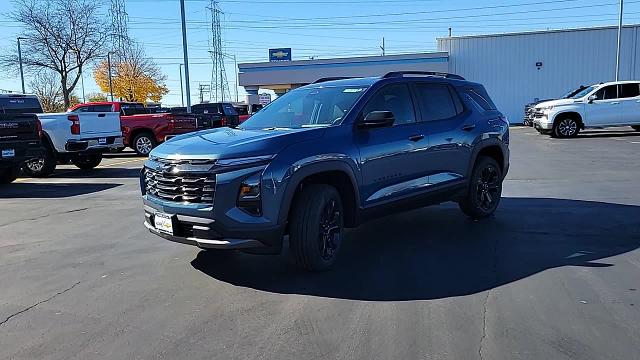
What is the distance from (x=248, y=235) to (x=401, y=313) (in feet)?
4.69

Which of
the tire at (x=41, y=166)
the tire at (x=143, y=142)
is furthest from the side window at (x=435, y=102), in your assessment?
the tire at (x=143, y=142)

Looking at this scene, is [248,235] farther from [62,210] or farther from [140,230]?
[62,210]

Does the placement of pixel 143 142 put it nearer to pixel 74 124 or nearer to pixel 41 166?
pixel 74 124

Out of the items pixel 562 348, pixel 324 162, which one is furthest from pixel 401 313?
pixel 324 162

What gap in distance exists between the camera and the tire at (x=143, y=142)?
65.0ft

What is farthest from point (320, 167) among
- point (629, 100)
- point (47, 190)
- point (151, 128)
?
point (629, 100)

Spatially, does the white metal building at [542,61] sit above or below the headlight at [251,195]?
above

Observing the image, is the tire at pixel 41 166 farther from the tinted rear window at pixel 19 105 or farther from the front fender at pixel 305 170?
the front fender at pixel 305 170

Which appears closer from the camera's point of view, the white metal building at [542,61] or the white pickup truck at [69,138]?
the white pickup truck at [69,138]

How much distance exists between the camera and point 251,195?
470 centimetres

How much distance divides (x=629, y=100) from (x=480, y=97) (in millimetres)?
16583

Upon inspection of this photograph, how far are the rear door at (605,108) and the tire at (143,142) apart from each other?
53.5ft

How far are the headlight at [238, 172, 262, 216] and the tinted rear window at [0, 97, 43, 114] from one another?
9.65m

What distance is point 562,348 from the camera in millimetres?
3645
